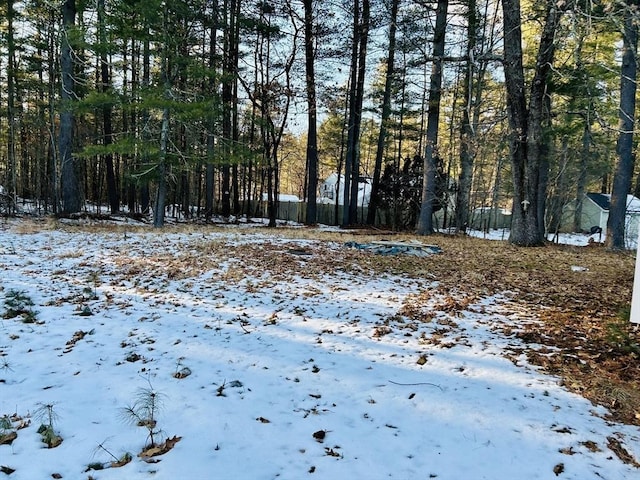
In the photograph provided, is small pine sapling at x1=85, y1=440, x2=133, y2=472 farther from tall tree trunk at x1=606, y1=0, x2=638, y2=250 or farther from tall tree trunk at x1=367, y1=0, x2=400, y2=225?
tall tree trunk at x1=367, y1=0, x2=400, y2=225

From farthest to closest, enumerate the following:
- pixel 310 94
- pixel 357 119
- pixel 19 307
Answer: pixel 357 119, pixel 310 94, pixel 19 307

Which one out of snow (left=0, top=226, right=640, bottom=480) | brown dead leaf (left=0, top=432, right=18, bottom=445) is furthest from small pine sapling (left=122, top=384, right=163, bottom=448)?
brown dead leaf (left=0, top=432, right=18, bottom=445)

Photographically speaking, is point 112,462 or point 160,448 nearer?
point 112,462

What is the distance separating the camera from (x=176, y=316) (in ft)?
14.4

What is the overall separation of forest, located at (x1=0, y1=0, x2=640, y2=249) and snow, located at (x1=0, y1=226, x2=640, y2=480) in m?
3.93

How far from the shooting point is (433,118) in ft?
42.7

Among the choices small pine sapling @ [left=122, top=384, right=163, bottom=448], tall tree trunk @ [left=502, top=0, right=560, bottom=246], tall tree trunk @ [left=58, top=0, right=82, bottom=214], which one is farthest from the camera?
tall tree trunk @ [left=58, top=0, right=82, bottom=214]

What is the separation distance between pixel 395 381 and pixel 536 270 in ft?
17.5

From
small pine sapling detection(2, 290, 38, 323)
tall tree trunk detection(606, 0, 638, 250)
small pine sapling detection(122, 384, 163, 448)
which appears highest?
tall tree trunk detection(606, 0, 638, 250)

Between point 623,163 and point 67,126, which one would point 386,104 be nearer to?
point 623,163

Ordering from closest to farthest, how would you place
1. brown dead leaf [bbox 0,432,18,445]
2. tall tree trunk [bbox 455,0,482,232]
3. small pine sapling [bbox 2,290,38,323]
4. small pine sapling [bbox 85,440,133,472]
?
small pine sapling [bbox 85,440,133,472] → brown dead leaf [bbox 0,432,18,445] → small pine sapling [bbox 2,290,38,323] → tall tree trunk [bbox 455,0,482,232]

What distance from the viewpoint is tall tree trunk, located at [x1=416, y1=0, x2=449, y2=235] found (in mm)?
11837

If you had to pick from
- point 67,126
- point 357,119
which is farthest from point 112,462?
point 357,119

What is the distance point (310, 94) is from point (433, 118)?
17.7 ft
